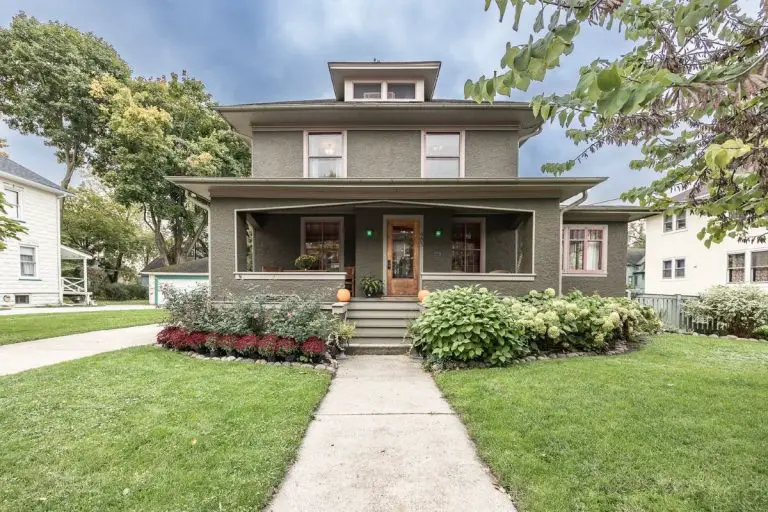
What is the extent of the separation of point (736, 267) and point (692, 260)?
6.39 ft

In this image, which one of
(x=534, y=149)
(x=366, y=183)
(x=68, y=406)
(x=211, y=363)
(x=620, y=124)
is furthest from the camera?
(x=534, y=149)

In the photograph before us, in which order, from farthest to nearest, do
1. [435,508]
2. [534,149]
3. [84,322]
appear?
[534,149], [84,322], [435,508]

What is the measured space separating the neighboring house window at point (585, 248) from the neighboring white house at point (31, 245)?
23011mm

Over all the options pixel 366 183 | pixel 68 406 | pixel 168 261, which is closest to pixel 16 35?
pixel 168 261

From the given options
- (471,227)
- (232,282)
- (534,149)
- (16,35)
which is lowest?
(232,282)

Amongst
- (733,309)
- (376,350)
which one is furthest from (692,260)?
(376,350)

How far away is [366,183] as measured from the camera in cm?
838

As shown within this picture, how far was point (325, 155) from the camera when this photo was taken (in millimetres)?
10336

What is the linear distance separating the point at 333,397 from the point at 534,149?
52.9 feet

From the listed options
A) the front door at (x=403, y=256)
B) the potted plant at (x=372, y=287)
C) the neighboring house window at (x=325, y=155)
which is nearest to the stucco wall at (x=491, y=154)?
the front door at (x=403, y=256)

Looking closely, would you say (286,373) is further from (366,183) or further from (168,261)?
(168,261)

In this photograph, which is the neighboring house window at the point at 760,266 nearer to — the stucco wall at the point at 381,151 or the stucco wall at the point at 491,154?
the stucco wall at the point at 491,154

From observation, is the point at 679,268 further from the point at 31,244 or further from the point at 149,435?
the point at 31,244

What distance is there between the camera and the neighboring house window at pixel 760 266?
13.6 meters
